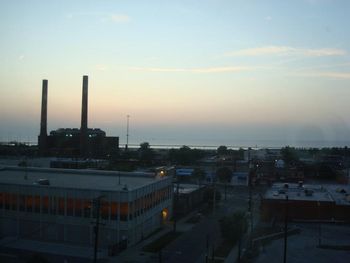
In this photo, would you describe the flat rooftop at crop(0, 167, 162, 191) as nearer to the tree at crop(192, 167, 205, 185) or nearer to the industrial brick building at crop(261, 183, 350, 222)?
the industrial brick building at crop(261, 183, 350, 222)

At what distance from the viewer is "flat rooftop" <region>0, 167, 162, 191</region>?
2175cm

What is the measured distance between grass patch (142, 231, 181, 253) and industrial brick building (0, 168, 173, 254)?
72cm

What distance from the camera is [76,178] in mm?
24766

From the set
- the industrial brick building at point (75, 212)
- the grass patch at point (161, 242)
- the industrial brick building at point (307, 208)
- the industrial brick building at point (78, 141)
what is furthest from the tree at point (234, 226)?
the industrial brick building at point (78, 141)

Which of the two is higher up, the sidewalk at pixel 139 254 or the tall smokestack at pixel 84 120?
the tall smokestack at pixel 84 120

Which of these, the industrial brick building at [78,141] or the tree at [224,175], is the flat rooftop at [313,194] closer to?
the tree at [224,175]

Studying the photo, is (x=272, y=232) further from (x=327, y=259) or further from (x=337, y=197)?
(x=337, y=197)

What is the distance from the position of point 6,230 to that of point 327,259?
1398cm

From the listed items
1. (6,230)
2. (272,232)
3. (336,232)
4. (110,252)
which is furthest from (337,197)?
(6,230)

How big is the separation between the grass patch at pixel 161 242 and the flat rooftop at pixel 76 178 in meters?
2.61

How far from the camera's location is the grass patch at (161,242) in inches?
750

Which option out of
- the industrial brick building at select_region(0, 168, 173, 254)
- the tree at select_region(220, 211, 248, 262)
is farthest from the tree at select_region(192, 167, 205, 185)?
the tree at select_region(220, 211, 248, 262)

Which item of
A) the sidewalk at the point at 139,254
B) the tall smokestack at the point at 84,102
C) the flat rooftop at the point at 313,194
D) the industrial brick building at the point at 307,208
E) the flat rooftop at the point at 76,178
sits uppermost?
the tall smokestack at the point at 84,102

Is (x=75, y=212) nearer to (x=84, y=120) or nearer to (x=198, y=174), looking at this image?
(x=198, y=174)
